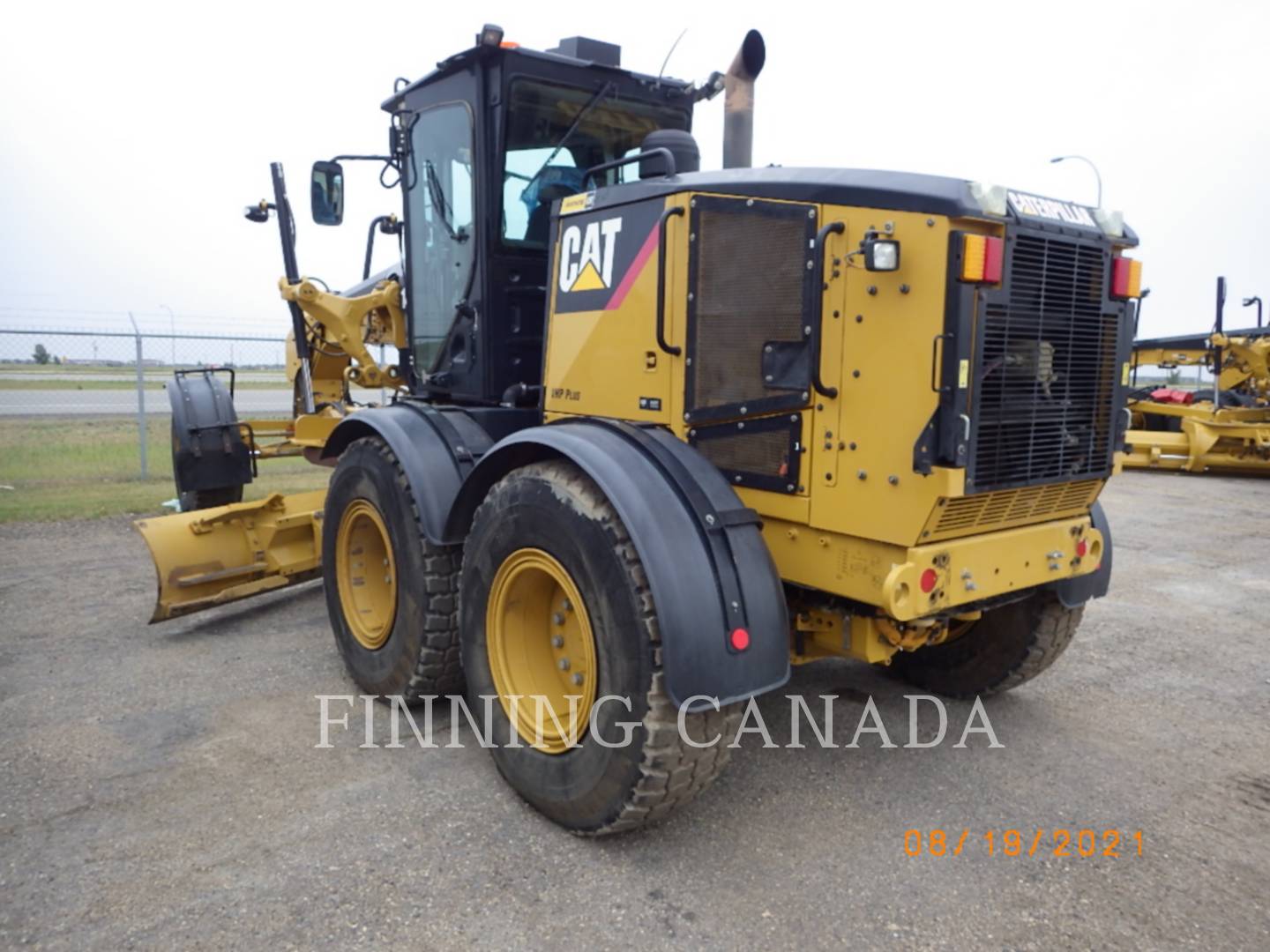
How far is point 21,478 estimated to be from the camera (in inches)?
395

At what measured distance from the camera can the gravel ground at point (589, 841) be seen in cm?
262

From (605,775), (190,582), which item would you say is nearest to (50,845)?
(605,775)

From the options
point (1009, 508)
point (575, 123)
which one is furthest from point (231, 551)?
point (1009, 508)

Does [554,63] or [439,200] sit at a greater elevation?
[554,63]

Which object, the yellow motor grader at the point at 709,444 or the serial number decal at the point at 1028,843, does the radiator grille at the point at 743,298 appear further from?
the serial number decal at the point at 1028,843

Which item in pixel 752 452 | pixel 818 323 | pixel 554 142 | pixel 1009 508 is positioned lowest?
pixel 1009 508

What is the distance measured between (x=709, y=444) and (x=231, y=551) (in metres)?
3.36

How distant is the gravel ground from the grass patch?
4010 mm

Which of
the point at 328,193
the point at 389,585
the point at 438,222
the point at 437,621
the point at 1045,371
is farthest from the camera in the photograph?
the point at 328,193

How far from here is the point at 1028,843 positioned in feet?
10.1

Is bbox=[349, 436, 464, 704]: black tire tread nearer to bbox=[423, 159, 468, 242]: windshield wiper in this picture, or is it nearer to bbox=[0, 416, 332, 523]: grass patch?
bbox=[423, 159, 468, 242]: windshield wiper

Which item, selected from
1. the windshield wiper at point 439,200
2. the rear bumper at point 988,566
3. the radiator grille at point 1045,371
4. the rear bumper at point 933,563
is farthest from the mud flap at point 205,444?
the radiator grille at point 1045,371

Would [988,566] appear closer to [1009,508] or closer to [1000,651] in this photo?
[1009,508]

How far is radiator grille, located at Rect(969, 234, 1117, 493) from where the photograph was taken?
8.96ft
